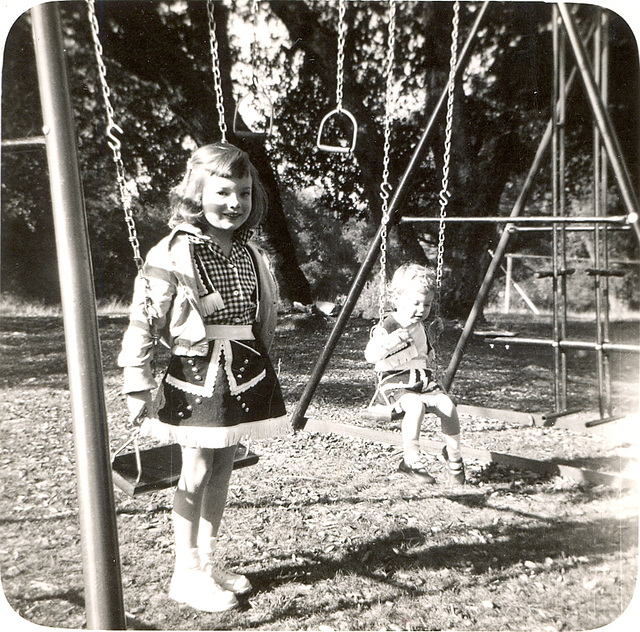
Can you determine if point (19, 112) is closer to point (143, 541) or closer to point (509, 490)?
point (143, 541)

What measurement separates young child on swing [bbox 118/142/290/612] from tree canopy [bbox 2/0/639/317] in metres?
5.20

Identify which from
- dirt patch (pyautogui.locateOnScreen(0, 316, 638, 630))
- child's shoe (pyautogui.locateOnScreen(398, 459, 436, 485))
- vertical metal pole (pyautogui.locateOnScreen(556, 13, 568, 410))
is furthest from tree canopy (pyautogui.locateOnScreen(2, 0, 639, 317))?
child's shoe (pyautogui.locateOnScreen(398, 459, 436, 485))

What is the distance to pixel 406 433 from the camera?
8.96 ft

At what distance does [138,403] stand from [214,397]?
0.23m

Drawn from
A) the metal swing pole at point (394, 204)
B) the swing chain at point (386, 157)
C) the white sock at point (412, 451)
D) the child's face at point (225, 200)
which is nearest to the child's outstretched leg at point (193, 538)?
the child's face at point (225, 200)

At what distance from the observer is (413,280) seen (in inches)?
101

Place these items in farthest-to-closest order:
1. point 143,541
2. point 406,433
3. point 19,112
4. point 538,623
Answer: point 19,112 < point 406,433 < point 143,541 < point 538,623

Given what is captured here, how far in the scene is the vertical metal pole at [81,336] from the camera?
1.58 metres

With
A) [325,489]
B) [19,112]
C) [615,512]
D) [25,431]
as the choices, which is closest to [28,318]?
[19,112]

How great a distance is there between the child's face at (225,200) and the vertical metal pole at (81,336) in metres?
0.43

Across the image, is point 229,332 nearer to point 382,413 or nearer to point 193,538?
point 193,538

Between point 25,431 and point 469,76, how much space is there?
7.19 metres

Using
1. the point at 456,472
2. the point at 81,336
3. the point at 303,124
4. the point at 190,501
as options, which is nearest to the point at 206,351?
the point at 81,336

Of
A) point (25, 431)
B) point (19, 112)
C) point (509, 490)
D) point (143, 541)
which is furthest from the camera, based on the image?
point (19, 112)
